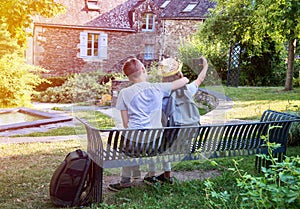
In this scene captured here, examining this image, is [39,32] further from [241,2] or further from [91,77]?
[91,77]

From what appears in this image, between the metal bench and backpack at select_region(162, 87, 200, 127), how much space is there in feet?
0.38

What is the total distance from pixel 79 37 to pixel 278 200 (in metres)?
19.8

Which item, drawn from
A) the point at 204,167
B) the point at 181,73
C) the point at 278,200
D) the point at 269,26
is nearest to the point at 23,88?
the point at 269,26

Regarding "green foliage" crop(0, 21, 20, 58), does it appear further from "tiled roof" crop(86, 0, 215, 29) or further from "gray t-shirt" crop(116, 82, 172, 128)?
"gray t-shirt" crop(116, 82, 172, 128)

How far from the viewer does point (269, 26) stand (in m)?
13.1

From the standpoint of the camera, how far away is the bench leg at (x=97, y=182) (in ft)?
12.7

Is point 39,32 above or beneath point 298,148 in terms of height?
above

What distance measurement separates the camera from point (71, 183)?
3859mm

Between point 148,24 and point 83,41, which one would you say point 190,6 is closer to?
point 83,41

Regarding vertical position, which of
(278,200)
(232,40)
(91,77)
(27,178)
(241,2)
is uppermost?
(241,2)

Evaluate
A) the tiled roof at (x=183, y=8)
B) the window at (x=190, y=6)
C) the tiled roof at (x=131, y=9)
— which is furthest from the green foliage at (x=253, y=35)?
the window at (x=190, y=6)

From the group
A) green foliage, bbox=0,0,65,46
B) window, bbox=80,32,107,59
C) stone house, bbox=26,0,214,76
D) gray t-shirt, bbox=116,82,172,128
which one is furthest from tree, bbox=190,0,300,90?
gray t-shirt, bbox=116,82,172,128

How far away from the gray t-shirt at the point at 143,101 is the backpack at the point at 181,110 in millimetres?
106

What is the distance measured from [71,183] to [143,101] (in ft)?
3.24
